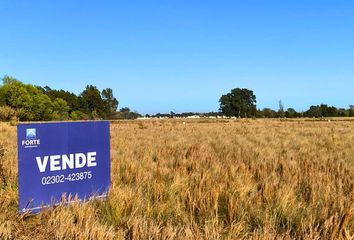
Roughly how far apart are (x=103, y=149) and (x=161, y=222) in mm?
1731

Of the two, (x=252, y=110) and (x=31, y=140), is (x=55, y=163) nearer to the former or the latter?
(x=31, y=140)

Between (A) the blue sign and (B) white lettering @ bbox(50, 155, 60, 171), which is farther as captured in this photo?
(B) white lettering @ bbox(50, 155, 60, 171)

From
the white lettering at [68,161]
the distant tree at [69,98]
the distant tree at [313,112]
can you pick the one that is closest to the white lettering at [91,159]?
the white lettering at [68,161]

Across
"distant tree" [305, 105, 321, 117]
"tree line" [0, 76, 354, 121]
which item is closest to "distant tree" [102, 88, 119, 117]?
"tree line" [0, 76, 354, 121]

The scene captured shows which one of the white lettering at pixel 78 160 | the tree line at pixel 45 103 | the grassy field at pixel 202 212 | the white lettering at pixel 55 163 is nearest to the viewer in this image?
the grassy field at pixel 202 212

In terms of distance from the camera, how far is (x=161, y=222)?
4590 millimetres

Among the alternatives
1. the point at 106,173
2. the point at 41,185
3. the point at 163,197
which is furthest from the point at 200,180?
the point at 41,185

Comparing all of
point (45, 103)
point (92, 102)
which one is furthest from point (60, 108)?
point (92, 102)

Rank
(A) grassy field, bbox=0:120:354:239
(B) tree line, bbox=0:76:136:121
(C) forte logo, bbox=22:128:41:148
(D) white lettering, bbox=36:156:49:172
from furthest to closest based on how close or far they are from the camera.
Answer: (B) tree line, bbox=0:76:136:121 → (D) white lettering, bbox=36:156:49:172 → (C) forte logo, bbox=22:128:41:148 → (A) grassy field, bbox=0:120:354:239

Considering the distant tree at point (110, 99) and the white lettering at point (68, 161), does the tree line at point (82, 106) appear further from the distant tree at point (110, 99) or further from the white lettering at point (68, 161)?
the white lettering at point (68, 161)

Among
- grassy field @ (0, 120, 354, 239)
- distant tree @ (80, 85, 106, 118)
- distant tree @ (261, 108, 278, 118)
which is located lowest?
grassy field @ (0, 120, 354, 239)

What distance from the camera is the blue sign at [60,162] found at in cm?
496

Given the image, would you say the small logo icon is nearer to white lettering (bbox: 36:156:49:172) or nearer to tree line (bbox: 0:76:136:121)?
white lettering (bbox: 36:156:49:172)

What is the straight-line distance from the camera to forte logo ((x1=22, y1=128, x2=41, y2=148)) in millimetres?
4949
